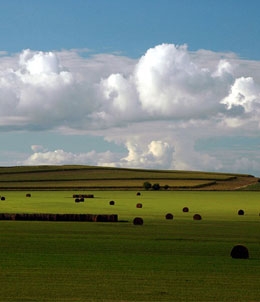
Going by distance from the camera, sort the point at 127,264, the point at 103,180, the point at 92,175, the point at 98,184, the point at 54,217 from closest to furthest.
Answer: the point at 127,264, the point at 54,217, the point at 98,184, the point at 103,180, the point at 92,175

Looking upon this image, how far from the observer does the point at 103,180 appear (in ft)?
550

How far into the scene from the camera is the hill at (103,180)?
149m

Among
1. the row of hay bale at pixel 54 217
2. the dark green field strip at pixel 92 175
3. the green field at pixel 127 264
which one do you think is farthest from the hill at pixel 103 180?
the green field at pixel 127 264

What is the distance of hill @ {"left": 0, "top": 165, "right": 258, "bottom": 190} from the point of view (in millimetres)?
148750

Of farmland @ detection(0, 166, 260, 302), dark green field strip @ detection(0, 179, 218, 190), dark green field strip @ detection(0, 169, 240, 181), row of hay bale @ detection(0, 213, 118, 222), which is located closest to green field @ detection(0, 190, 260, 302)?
farmland @ detection(0, 166, 260, 302)

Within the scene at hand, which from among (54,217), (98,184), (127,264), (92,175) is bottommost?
(127,264)

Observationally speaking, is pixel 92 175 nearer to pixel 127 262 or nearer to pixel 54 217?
pixel 54 217

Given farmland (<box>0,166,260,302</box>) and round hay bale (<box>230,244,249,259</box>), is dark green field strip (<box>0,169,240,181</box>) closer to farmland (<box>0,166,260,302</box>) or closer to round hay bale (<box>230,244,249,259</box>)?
farmland (<box>0,166,260,302</box>)

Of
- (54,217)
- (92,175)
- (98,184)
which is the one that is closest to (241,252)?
(54,217)

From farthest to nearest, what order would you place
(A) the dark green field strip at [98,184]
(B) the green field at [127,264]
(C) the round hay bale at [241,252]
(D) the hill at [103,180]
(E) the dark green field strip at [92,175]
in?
(E) the dark green field strip at [92,175] → (D) the hill at [103,180] → (A) the dark green field strip at [98,184] → (C) the round hay bale at [241,252] → (B) the green field at [127,264]

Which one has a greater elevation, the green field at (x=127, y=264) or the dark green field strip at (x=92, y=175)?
the dark green field strip at (x=92, y=175)

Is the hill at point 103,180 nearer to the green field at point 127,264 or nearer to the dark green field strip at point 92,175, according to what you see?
the dark green field strip at point 92,175

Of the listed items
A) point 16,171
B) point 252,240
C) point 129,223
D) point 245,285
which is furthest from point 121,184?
point 245,285

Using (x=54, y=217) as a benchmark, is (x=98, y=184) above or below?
above
